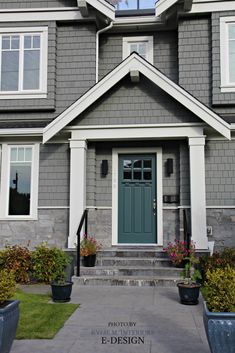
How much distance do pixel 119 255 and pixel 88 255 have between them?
817 mm

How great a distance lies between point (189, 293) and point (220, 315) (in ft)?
9.28

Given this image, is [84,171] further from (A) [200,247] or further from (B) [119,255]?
(A) [200,247]

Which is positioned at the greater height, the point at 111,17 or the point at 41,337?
the point at 111,17

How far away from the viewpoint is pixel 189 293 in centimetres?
651

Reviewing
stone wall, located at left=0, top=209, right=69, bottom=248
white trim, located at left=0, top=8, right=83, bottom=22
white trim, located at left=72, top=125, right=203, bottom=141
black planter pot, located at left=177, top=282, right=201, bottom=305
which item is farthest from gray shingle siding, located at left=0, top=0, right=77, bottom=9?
black planter pot, located at left=177, top=282, right=201, bottom=305

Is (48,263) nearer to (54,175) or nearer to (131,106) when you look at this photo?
(54,175)

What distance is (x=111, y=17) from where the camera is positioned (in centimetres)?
1037

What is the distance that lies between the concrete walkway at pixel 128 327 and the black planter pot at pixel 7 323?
1.91 feet

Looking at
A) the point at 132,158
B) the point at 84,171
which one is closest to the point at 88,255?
the point at 84,171

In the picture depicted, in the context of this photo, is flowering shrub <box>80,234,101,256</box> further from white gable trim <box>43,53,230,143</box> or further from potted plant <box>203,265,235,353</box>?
potted plant <box>203,265,235,353</box>

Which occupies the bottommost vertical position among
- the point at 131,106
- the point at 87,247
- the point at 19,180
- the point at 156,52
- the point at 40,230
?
the point at 87,247

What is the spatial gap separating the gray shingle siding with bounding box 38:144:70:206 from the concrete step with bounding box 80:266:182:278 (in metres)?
2.02

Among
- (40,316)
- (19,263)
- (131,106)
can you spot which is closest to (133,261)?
(19,263)

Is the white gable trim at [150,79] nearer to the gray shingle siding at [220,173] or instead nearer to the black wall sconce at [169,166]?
the gray shingle siding at [220,173]
